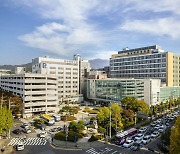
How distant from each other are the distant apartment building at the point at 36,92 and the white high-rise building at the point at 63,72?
25.4 meters

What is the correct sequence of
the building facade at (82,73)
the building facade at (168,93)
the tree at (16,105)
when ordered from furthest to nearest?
the building facade at (82,73) → the building facade at (168,93) → the tree at (16,105)

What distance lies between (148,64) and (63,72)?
160ft

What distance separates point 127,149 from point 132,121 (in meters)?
21.5

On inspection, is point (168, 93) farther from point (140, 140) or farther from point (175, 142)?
point (175, 142)

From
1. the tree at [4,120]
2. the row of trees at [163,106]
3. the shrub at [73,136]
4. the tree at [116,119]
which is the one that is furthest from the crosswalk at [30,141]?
the row of trees at [163,106]

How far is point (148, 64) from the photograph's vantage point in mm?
122875

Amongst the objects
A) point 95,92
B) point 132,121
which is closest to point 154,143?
point 132,121

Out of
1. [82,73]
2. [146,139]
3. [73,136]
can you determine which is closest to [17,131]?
[73,136]

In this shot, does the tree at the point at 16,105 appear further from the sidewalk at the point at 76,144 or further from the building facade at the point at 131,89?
the building facade at the point at 131,89

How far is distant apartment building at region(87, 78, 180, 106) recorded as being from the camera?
90875 millimetres

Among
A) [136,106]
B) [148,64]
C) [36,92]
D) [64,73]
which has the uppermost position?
[148,64]

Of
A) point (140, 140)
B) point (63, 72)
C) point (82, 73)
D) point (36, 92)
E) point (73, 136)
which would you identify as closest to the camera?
point (73, 136)

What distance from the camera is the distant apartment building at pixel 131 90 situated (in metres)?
90.9

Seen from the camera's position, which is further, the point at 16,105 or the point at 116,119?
the point at 16,105
